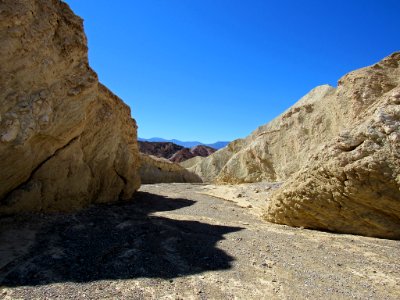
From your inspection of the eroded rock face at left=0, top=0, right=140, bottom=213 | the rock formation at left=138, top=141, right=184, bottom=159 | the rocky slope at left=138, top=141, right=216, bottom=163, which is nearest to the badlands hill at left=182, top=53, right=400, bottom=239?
the eroded rock face at left=0, top=0, right=140, bottom=213

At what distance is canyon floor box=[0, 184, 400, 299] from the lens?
430 cm

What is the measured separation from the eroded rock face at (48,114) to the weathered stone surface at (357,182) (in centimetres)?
654

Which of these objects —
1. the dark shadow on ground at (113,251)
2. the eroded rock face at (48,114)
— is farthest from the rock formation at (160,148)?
the dark shadow on ground at (113,251)

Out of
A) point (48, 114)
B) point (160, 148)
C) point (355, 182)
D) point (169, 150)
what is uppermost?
point (160, 148)

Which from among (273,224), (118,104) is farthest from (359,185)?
(118,104)

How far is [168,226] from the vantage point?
26.6ft

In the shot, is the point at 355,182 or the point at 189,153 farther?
the point at 189,153

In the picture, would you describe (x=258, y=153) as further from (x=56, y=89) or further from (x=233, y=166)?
(x=56, y=89)

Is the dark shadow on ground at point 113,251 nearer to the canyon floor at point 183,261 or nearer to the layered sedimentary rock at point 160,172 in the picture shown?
the canyon floor at point 183,261

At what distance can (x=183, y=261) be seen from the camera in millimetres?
5484

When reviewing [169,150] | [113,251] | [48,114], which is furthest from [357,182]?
[169,150]

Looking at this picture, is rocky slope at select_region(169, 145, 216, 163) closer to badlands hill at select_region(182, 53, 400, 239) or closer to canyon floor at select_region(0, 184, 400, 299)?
badlands hill at select_region(182, 53, 400, 239)

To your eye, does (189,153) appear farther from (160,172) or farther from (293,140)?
(293,140)

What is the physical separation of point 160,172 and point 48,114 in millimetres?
25738
